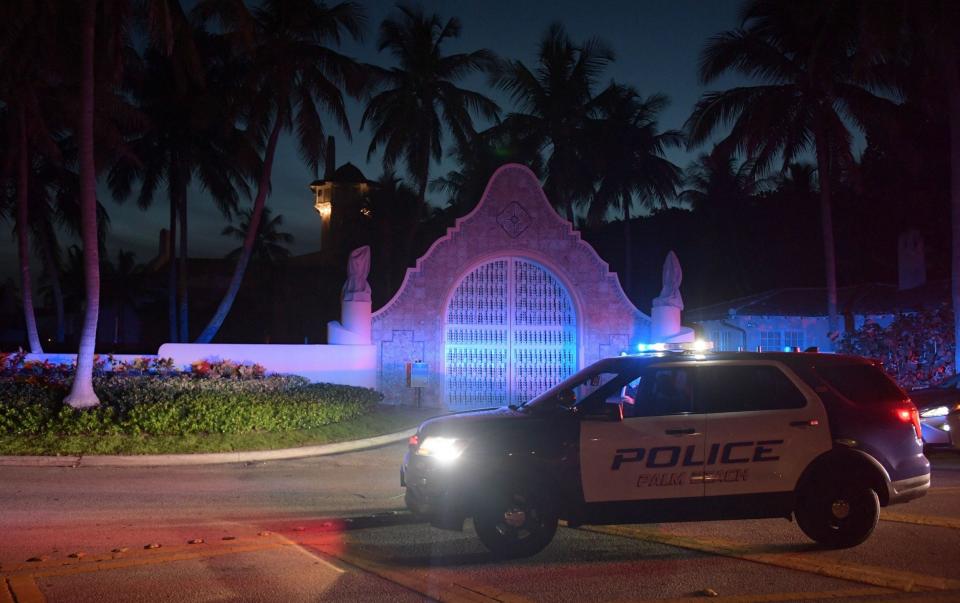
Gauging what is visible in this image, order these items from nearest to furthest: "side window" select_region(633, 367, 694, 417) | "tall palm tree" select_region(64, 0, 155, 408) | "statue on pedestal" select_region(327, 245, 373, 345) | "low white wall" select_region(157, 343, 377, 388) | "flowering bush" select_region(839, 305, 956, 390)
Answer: "side window" select_region(633, 367, 694, 417) < "tall palm tree" select_region(64, 0, 155, 408) < "low white wall" select_region(157, 343, 377, 388) < "flowering bush" select_region(839, 305, 956, 390) < "statue on pedestal" select_region(327, 245, 373, 345)

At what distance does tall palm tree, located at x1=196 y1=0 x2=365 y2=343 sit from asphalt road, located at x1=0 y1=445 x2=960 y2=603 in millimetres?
13871

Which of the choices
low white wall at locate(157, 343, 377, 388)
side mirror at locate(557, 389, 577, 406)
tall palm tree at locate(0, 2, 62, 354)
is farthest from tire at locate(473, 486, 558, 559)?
tall palm tree at locate(0, 2, 62, 354)

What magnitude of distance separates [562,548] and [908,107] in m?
20.5

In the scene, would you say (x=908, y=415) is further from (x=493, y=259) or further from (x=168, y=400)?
(x=493, y=259)

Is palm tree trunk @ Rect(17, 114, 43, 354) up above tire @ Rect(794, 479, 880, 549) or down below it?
above

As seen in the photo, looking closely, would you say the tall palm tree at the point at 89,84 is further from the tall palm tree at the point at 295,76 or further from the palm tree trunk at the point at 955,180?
the palm tree trunk at the point at 955,180

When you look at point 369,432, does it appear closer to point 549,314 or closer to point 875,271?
point 549,314

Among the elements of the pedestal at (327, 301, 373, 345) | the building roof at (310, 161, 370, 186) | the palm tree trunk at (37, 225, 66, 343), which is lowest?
the pedestal at (327, 301, 373, 345)

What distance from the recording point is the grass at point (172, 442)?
41.0 feet

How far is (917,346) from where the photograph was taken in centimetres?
1931

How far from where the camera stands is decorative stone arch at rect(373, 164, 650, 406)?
20469mm

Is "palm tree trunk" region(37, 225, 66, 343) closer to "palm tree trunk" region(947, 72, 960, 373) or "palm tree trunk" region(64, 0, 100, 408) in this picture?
"palm tree trunk" region(64, 0, 100, 408)

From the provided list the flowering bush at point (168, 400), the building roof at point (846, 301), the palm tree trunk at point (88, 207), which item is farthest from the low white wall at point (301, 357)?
the building roof at point (846, 301)

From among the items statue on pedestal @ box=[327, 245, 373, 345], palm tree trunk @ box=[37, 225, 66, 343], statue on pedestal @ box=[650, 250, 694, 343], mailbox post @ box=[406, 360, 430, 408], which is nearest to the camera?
statue on pedestal @ box=[327, 245, 373, 345]
